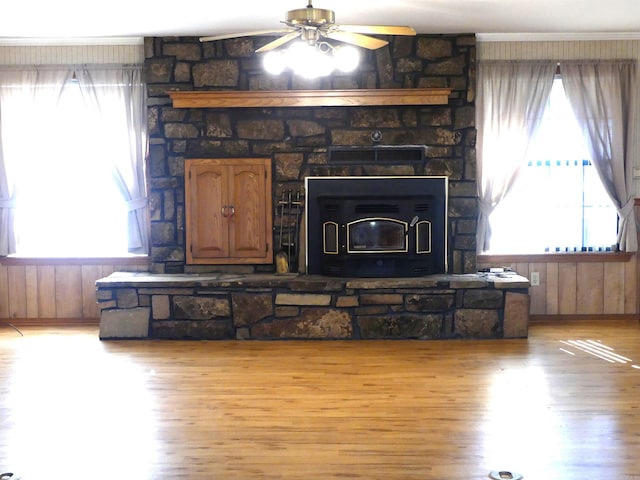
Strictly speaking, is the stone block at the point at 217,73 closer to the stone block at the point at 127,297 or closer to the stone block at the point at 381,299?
the stone block at the point at 127,297

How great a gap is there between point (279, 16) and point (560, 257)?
3.07 metres

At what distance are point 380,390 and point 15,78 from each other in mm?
4129

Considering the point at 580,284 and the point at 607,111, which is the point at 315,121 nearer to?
the point at 607,111

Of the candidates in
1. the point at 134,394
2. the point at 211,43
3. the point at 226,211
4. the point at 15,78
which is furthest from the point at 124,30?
the point at 134,394

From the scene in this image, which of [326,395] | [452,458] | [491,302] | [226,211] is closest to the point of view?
[452,458]

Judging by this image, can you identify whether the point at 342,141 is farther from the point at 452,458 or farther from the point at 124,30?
the point at 452,458

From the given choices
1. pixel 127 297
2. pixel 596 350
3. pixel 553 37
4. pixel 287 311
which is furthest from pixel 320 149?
pixel 596 350

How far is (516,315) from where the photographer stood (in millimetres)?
6180

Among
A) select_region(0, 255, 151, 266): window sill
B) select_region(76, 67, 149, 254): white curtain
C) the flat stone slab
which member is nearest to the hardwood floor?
the flat stone slab

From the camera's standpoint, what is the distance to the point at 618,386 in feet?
15.7

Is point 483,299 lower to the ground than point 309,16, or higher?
lower

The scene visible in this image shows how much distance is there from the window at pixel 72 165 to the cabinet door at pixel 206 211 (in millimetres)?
A: 500

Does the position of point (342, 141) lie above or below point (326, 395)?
above

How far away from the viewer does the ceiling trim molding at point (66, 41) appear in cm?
665
